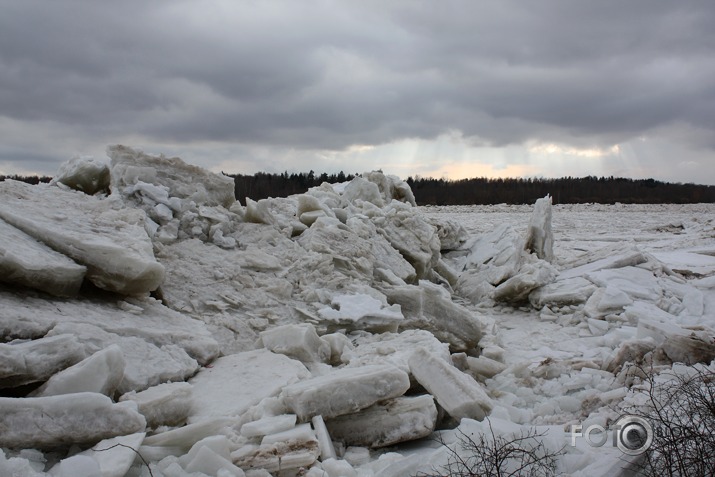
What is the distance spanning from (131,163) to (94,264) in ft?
9.50

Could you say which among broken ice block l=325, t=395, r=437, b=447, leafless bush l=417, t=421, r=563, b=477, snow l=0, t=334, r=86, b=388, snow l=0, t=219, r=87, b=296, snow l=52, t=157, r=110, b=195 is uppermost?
snow l=52, t=157, r=110, b=195

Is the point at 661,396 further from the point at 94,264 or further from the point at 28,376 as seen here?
the point at 94,264

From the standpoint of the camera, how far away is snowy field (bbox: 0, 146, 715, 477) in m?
2.82

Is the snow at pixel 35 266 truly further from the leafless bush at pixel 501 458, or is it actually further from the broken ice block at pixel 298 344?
the leafless bush at pixel 501 458

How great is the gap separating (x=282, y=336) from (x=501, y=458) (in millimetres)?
2466

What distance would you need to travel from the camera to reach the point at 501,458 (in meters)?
2.39

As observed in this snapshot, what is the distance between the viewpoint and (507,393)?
4457mm

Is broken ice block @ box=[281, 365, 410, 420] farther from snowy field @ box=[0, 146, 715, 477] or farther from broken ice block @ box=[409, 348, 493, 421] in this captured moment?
broken ice block @ box=[409, 348, 493, 421]

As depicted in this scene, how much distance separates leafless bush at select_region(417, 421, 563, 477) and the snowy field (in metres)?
0.06

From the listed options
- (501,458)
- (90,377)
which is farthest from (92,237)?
(501,458)

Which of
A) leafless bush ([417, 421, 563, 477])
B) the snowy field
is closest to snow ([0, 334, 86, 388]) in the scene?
the snowy field

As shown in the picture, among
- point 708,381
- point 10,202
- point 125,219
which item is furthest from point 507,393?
point 10,202

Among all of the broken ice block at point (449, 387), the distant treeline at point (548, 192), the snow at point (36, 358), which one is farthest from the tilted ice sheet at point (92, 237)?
the distant treeline at point (548, 192)

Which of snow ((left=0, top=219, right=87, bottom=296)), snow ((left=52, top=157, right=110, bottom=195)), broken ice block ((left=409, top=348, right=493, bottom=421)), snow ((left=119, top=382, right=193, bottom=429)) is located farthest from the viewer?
snow ((left=52, top=157, right=110, bottom=195))
